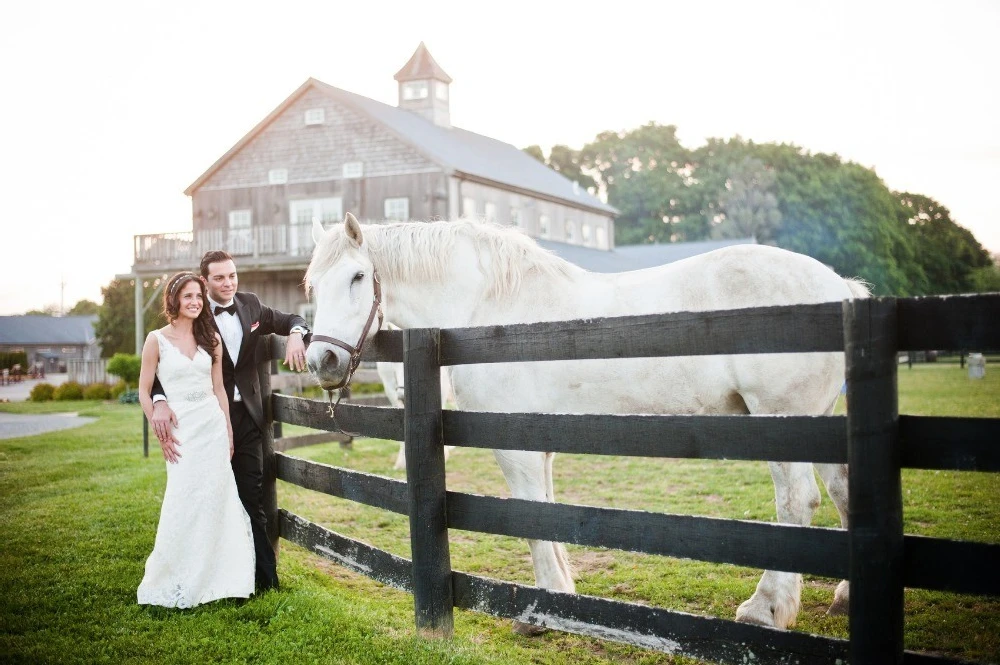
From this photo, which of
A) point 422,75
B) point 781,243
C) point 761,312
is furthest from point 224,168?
point 781,243

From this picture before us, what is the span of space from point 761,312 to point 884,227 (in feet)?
207

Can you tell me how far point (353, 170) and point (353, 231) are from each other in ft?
75.9

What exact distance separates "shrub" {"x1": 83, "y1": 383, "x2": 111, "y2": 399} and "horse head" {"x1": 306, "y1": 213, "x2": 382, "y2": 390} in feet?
74.0

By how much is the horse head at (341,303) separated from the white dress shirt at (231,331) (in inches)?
23.4

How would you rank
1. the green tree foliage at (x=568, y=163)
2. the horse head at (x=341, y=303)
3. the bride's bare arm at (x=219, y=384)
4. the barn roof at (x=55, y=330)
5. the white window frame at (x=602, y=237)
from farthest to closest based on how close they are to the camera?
the green tree foliage at (x=568, y=163)
the barn roof at (x=55, y=330)
the white window frame at (x=602, y=237)
the bride's bare arm at (x=219, y=384)
the horse head at (x=341, y=303)

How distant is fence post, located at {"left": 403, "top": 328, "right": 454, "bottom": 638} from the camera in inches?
147

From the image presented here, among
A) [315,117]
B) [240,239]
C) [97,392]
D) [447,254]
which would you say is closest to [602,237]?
[315,117]

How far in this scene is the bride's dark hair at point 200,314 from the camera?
4.48 metres

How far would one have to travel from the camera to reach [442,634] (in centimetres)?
377

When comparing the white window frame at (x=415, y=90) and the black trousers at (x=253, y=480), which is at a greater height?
the white window frame at (x=415, y=90)

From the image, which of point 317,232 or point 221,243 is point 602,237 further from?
point 317,232

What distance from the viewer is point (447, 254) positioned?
187 inches

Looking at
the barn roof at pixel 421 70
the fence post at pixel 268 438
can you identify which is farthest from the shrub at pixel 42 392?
the fence post at pixel 268 438

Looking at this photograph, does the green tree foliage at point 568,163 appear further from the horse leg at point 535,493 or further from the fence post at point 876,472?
the fence post at point 876,472
